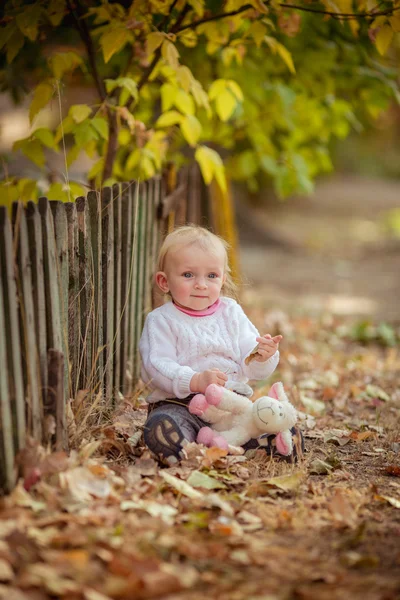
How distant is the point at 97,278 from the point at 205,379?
85 centimetres

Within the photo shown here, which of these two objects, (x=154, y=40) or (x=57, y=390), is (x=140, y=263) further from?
(x=57, y=390)

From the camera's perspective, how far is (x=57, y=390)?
9.11ft

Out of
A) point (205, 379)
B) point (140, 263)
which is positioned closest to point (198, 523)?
point (205, 379)

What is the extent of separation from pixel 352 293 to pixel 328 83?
383 cm

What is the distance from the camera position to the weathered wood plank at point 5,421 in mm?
2461

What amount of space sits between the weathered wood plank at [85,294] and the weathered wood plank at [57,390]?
500 mm

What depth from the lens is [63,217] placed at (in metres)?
3.00

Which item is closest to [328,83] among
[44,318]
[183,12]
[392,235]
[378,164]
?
[183,12]

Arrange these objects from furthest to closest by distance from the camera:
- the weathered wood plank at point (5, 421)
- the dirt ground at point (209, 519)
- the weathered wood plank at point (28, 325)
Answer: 1. the weathered wood plank at point (28, 325)
2. the weathered wood plank at point (5, 421)
3. the dirt ground at point (209, 519)

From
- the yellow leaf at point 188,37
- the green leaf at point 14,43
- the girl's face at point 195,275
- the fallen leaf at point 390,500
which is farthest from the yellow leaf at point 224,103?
the fallen leaf at point 390,500

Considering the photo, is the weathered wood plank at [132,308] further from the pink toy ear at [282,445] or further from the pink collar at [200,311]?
Answer: the pink toy ear at [282,445]

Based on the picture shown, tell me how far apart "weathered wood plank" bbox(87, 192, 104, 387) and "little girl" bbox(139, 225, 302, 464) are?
27 centimetres

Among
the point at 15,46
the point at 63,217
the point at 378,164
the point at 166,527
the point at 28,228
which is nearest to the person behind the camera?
the point at 166,527

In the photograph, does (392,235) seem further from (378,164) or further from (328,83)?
(378,164)
